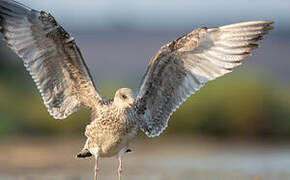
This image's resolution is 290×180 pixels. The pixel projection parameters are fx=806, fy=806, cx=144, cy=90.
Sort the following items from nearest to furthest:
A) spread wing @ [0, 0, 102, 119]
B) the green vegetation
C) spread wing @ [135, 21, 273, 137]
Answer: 1. spread wing @ [0, 0, 102, 119]
2. spread wing @ [135, 21, 273, 137]
3. the green vegetation

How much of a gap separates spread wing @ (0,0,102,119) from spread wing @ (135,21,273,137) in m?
0.78

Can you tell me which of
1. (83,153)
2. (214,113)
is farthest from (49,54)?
(214,113)

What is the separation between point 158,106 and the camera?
11.2 m

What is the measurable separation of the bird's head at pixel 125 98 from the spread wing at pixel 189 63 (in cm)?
56

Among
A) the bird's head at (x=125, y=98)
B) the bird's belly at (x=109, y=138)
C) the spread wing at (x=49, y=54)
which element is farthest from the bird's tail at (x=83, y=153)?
the bird's head at (x=125, y=98)

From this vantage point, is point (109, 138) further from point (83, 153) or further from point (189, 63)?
point (189, 63)

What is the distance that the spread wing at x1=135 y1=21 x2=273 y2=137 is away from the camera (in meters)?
10.6

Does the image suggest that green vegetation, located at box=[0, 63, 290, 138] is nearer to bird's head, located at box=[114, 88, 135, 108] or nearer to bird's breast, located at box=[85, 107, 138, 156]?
bird's breast, located at box=[85, 107, 138, 156]

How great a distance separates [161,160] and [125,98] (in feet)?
18.8

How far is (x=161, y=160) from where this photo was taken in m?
15.8

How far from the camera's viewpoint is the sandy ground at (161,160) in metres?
13.5

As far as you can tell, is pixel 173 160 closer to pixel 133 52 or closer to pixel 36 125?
pixel 36 125

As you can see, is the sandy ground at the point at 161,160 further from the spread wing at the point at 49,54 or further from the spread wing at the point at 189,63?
the spread wing at the point at 49,54

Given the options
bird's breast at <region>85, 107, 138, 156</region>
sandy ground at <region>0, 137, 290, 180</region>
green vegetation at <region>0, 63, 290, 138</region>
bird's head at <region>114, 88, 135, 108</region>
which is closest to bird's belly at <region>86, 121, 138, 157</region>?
bird's breast at <region>85, 107, 138, 156</region>
